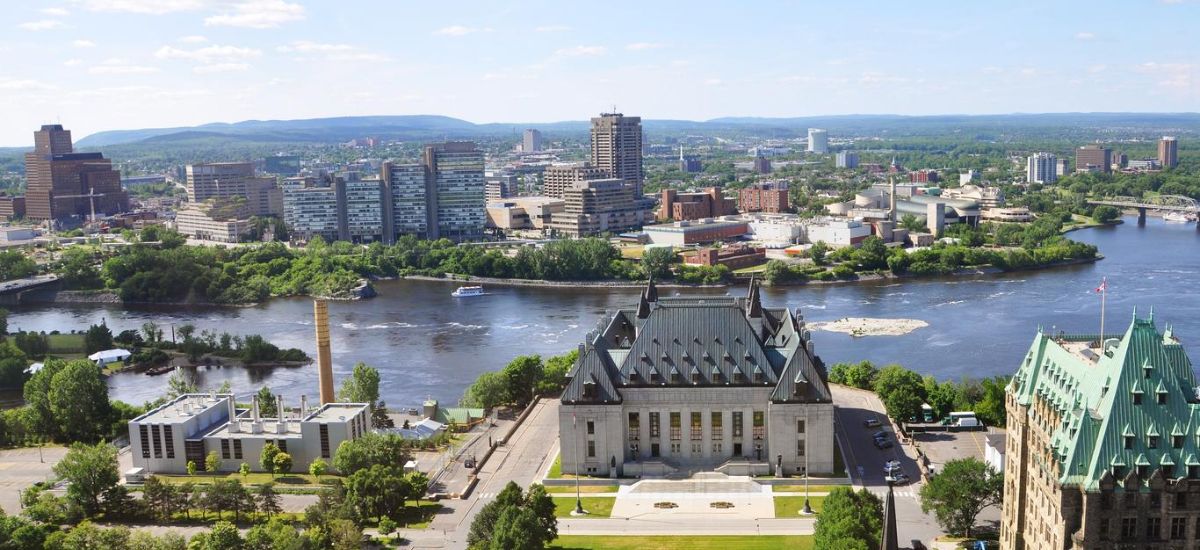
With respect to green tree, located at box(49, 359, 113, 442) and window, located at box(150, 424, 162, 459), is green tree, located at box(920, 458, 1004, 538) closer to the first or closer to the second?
window, located at box(150, 424, 162, 459)

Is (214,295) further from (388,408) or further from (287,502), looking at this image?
(287,502)

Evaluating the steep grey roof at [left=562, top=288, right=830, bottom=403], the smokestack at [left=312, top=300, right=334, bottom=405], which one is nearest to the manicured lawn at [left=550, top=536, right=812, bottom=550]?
the steep grey roof at [left=562, top=288, right=830, bottom=403]

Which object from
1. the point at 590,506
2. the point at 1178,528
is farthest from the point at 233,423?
the point at 1178,528

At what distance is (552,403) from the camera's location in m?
62.7

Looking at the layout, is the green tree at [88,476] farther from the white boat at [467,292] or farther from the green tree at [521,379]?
the white boat at [467,292]

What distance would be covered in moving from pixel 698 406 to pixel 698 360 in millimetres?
2115

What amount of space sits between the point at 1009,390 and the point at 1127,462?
7.86 meters

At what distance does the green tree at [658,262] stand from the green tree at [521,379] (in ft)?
184

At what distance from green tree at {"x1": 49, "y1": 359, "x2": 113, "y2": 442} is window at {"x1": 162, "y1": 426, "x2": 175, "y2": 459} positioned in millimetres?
9328

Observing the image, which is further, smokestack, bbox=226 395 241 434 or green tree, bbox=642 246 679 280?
green tree, bbox=642 246 679 280

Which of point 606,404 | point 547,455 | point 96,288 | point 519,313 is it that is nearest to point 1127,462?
point 606,404

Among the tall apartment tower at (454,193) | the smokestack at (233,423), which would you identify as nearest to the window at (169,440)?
the smokestack at (233,423)

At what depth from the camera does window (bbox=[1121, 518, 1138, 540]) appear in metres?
30.2

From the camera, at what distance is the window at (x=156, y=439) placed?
5244 centimetres
